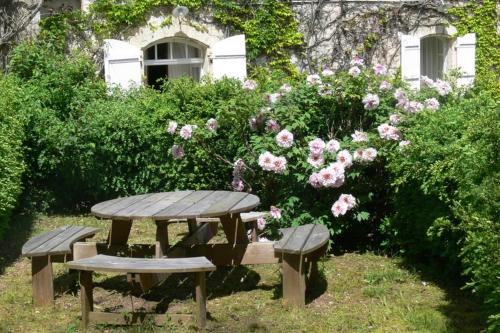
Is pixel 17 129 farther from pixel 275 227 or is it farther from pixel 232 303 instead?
pixel 232 303

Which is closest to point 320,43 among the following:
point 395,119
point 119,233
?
point 395,119

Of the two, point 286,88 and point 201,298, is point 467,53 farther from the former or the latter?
point 201,298

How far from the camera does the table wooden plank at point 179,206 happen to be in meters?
4.74

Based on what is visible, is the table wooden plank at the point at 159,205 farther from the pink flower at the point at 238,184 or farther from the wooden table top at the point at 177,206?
the pink flower at the point at 238,184

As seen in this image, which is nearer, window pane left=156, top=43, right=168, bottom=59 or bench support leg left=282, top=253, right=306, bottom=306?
bench support leg left=282, top=253, right=306, bottom=306

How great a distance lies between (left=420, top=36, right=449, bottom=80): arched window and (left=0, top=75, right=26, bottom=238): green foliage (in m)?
7.79

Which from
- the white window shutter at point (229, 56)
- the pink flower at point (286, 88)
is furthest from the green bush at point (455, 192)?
the white window shutter at point (229, 56)

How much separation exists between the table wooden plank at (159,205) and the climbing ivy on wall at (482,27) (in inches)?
328

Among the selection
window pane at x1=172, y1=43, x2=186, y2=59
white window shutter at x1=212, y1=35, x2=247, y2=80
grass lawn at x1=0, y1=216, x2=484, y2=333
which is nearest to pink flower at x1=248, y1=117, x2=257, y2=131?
grass lawn at x1=0, y1=216, x2=484, y2=333

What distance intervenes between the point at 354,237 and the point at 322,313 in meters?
1.83

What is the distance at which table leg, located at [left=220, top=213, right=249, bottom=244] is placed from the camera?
5.50m

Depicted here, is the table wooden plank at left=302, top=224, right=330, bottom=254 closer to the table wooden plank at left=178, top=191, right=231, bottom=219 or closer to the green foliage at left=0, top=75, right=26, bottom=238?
the table wooden plank at left=178, top=191, right=231, bottom=219

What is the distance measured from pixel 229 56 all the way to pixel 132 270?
7.13m

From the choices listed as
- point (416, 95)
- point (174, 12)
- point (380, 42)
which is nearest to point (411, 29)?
point (380, 42)
